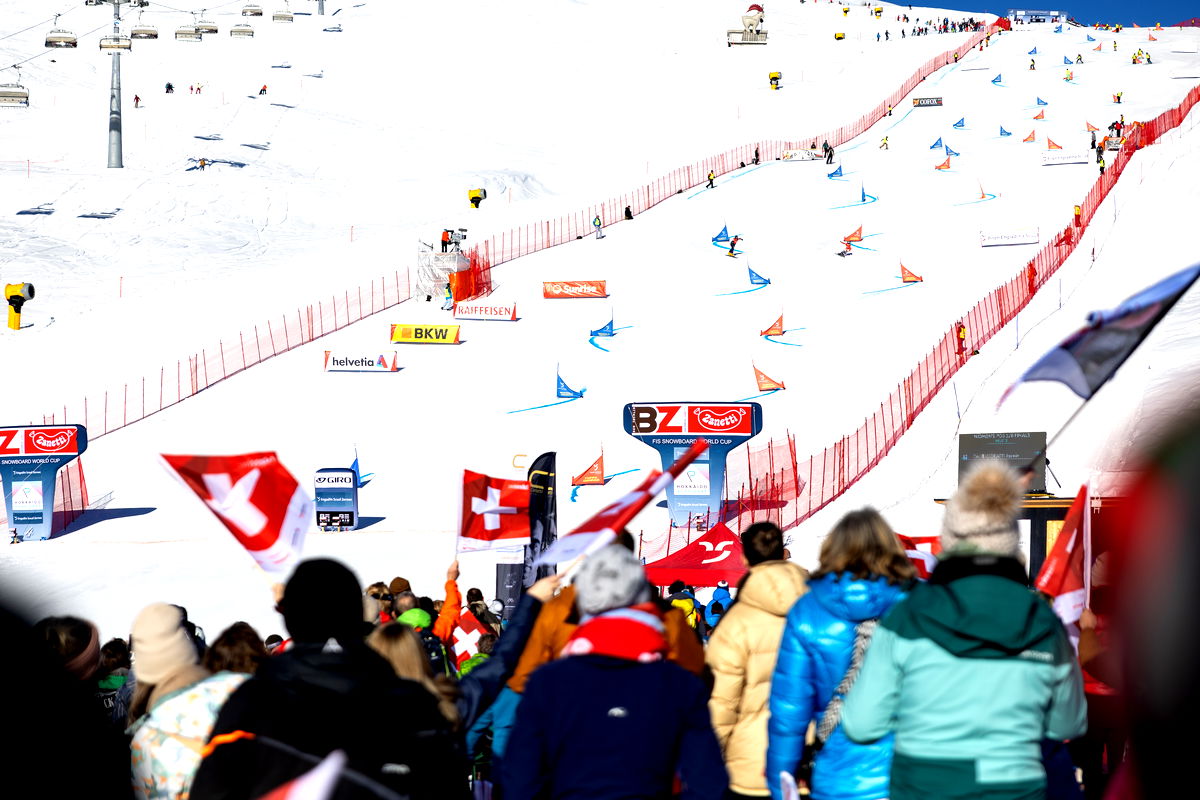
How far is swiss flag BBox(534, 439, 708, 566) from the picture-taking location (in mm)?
4852

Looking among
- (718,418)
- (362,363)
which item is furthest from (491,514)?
(362,363)

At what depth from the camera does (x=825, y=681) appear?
4578mm

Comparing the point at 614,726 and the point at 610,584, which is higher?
the point at 610,584

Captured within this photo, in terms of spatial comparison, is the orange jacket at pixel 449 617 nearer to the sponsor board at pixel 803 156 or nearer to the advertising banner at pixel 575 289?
the advertising banner at pixel 575 289

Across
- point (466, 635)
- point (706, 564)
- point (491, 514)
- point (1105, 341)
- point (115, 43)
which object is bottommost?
point (706, 564)

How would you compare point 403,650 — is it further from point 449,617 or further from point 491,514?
point 491,514

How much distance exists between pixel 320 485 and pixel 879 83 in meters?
44.0

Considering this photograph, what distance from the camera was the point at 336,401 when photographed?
93.2 feet

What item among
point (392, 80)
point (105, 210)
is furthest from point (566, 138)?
point (105, 210)

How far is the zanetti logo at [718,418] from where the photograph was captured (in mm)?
21422

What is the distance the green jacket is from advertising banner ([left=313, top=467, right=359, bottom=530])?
19531mm

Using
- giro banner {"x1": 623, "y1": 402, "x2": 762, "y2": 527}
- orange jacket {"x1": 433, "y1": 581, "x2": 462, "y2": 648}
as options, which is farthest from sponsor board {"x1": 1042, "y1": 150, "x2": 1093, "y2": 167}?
orange jacket {"x1": 433, "y1": 581, "x2": 462, "y2": 648}

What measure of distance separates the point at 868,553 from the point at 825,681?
0.46 metres

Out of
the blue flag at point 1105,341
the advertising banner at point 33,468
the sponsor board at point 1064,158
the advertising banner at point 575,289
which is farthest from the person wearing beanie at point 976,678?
the sponsor board at point 1064,158
